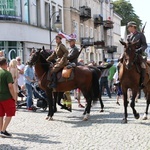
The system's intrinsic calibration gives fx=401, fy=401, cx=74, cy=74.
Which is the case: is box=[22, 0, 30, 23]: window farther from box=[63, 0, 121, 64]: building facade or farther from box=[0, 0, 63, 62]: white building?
box=[63, 0, 121, 64]: building facade

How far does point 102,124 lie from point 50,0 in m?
26.8

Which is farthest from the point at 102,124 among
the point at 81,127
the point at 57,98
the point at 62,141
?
the point at 57,98

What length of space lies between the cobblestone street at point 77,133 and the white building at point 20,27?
16.1m

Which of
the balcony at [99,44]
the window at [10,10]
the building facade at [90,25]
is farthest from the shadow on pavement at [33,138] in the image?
the balcony at [99,44]

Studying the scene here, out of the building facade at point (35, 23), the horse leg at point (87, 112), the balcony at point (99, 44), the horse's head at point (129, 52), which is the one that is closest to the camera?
the horse's head at point (129, 52)

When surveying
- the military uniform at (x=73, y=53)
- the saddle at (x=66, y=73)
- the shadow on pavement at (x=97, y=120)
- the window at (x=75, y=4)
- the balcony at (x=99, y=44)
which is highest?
the window at (x=75, y=4)

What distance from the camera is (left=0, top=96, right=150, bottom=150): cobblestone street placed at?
8258 millimetres

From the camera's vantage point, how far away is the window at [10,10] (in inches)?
1114

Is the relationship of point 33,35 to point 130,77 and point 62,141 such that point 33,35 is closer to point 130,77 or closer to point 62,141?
point 130,77

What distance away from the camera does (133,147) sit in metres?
7.95

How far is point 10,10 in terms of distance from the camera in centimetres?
2862

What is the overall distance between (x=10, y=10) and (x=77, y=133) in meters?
20.4

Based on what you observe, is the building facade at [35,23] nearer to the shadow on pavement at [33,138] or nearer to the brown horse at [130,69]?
the brown horse at [130,69]

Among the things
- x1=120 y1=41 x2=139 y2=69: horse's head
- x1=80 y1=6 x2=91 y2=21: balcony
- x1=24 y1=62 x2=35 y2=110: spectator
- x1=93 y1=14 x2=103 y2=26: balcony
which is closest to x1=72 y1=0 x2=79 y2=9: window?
x1=80 y1=6 x2=91 y2=21: balcony
